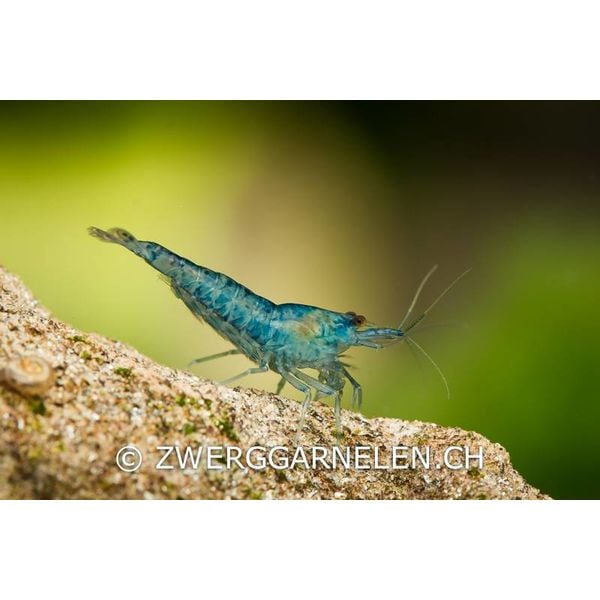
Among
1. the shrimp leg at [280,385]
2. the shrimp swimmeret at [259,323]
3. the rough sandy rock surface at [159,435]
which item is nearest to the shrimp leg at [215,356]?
the shrimp swimmeret at [259,323]

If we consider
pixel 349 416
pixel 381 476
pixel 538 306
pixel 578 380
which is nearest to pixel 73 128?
pixel 349 416

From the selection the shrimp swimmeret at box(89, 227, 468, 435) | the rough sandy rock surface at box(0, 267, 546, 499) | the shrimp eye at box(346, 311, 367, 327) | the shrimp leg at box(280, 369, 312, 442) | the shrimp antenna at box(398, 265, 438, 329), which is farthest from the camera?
the shrimp antenna at box(398, 265, 438, 329)

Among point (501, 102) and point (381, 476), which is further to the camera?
point (501, 102)

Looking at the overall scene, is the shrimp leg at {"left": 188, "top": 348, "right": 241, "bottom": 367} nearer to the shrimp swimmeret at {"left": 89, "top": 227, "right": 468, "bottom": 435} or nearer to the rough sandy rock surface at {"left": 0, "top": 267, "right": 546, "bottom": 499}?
the shrimp swimmeret at {"left": 89, "top": 227, "right": 468, "bottom": 435}

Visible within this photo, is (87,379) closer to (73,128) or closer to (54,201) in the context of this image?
(54,201)

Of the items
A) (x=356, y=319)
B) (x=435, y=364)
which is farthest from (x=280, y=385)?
(x=435, y=364)

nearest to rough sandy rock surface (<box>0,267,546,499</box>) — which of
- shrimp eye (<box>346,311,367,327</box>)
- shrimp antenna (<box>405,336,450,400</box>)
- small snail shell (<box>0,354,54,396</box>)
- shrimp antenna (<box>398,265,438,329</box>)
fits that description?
small snail shell (<box>0,354,54,396</box>)

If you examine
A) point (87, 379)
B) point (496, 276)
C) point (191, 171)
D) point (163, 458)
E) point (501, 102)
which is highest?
point (501, 102)

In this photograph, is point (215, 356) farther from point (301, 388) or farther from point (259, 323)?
point (301, 388)
